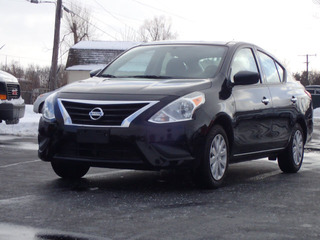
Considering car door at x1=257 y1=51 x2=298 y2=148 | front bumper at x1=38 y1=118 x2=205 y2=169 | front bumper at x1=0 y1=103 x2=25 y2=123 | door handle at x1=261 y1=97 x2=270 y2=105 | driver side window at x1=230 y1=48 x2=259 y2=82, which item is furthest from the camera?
front bumper at x1=0 y1=103 x2=25 y2=123

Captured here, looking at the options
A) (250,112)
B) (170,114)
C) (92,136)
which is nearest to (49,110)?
(92,136)

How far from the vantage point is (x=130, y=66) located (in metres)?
7.79

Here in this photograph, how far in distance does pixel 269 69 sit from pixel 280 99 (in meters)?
0.49

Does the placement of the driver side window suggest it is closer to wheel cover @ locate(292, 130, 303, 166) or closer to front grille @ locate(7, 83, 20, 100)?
wheel cover @ locate(292, 130, 303, 166)

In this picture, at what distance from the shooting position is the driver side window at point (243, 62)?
755 centimetres

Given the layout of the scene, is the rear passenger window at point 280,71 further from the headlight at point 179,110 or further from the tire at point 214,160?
the headlight at point 179,110

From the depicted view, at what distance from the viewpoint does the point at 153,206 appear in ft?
18.4

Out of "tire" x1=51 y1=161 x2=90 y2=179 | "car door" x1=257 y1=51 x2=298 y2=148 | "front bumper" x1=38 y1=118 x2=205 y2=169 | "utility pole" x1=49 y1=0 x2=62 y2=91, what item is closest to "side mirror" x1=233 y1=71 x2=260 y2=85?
"car door" x1=257 y1=51 x2=298 y2=148

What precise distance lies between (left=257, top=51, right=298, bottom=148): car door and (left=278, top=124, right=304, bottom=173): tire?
0.17 m

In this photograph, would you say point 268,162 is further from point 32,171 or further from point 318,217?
point 318,217

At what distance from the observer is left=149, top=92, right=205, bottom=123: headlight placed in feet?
20.5

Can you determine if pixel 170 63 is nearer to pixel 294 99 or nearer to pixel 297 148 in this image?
pixel 294 99

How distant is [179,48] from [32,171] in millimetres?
2357

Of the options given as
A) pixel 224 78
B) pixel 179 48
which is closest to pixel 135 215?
pixel 224 78
